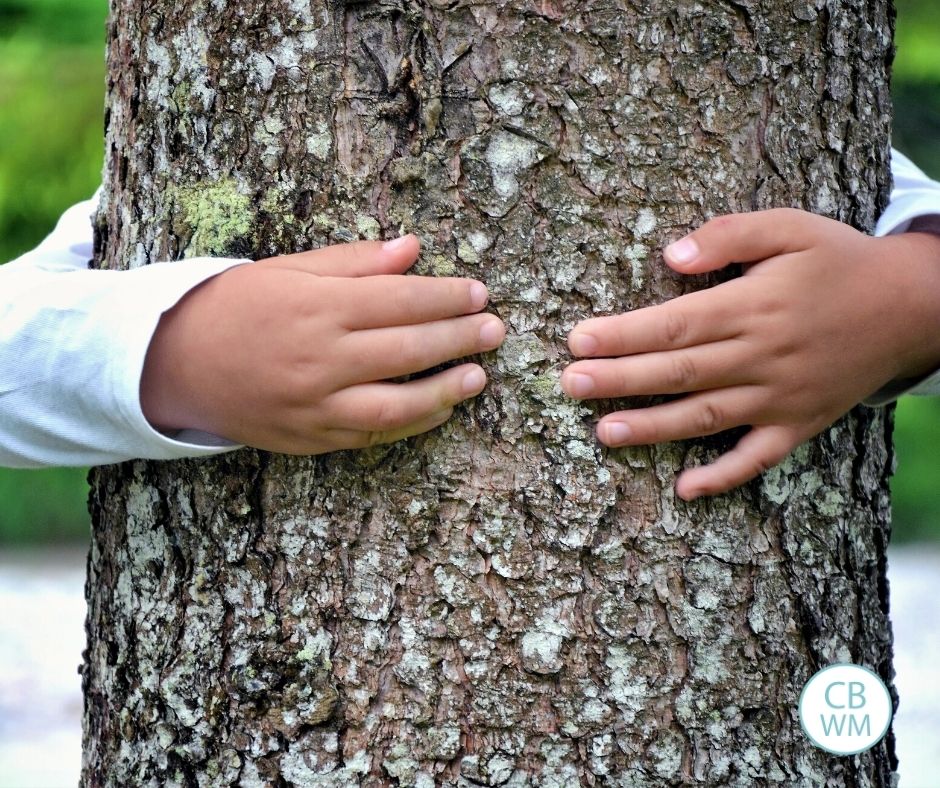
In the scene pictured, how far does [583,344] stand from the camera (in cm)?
90

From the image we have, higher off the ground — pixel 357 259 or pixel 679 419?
pixel 357 259

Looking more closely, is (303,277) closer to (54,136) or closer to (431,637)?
(431,637)

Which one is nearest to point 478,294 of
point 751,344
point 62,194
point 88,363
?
point 751,344

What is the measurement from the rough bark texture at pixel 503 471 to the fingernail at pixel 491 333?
0.08 ft

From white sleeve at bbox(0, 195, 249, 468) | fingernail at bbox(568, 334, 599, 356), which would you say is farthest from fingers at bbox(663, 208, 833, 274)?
white sleeve at bbox(0, 195, 249, 468)

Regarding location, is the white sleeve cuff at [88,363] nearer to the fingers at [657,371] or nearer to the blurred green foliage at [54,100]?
→ the fingers at [657,371]

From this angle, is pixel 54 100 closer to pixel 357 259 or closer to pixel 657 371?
pixel 357 259

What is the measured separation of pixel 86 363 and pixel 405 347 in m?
0.31

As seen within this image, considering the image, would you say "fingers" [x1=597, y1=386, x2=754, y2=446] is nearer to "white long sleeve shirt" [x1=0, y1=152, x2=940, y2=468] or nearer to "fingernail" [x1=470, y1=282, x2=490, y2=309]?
"fingernail" [x1=470, y1=282, x2=490, y2=309]

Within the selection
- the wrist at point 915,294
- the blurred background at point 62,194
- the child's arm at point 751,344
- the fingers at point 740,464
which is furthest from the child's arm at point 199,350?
the blurred background at point 62,194

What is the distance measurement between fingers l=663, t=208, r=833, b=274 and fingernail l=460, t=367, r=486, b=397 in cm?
22

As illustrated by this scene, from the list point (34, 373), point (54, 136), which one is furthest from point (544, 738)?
point (54, 136)

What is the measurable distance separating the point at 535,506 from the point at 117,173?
0.63 metres

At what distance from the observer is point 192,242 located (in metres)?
0.99
